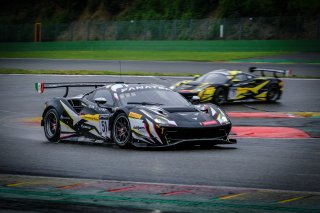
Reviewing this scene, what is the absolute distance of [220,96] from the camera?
76.3 ft

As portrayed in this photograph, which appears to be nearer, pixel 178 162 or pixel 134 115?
pixel 178 162

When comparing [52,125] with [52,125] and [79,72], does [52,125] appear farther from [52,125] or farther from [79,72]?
[79,72]

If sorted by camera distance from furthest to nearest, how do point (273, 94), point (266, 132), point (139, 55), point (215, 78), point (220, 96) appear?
1. point (139, 55)
2. point (273, 94)
3. point (215, 78)
4. point (220, 96)
5. point (266, 132)

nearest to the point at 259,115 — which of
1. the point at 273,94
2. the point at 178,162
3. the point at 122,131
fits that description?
the point at 273,94

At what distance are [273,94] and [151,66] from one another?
1525 centimetres

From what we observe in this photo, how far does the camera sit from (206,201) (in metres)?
7.96

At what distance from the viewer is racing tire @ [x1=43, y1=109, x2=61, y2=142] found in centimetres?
1476

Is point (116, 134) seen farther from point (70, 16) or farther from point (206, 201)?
point (70, 16)

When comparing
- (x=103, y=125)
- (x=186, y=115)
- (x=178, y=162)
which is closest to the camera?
(x=178, y=162)

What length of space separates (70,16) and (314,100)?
4706 centimetres

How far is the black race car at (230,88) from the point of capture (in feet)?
75.4

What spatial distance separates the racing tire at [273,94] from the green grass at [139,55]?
1687cm

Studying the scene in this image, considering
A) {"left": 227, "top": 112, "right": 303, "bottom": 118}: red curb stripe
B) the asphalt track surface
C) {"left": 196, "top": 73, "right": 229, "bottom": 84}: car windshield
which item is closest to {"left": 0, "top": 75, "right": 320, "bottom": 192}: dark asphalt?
the asphalt track surface

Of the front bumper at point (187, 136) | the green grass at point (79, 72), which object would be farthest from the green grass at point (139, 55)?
the front bumper at point (187, 136)
